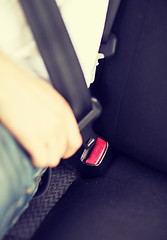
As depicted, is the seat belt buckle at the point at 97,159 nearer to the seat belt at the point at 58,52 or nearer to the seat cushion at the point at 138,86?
the seat cushion at the point at 138,86

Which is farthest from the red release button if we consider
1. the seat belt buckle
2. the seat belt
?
the seat belt

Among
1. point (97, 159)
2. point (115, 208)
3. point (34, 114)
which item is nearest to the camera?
point (34, 114)

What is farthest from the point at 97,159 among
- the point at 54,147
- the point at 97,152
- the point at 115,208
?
the point at 54,147

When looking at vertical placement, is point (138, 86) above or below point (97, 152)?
above

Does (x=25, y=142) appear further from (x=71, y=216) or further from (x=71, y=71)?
(x=71, y=216)

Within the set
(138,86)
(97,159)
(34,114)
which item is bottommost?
(97,159)

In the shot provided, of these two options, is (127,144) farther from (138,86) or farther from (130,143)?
(138,86)

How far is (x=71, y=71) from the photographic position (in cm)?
42

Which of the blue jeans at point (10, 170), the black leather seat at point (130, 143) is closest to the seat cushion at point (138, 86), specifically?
the black leather seat at point (130, 143)

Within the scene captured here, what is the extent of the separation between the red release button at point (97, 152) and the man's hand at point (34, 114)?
0.27 m

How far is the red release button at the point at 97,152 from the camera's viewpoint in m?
0.64

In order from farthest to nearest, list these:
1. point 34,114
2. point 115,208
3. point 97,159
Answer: point 97,159 → point 115,208 → point 34,114

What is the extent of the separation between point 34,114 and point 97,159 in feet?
1.08

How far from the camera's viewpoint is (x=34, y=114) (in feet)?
1.15
